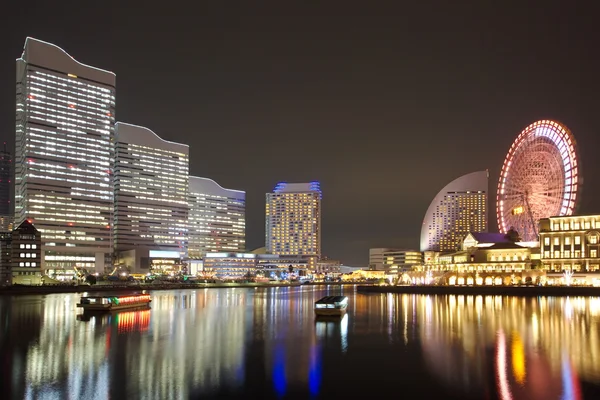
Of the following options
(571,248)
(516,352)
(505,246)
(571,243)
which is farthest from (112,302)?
(505,246)

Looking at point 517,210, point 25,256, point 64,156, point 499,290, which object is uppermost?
point 64,156

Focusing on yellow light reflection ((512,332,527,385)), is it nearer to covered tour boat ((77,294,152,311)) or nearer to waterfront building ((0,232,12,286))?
covered tour boat ((77,294,152,311))

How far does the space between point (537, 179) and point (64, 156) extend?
447 ft

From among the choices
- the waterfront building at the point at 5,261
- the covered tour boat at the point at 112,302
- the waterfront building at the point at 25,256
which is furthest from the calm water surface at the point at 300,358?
the waterfront building at the point at 5,261

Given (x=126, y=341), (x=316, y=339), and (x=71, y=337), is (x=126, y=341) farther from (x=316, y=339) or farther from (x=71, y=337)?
(x=316, y=339)

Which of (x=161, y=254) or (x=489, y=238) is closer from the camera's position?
(x=489, y=238)

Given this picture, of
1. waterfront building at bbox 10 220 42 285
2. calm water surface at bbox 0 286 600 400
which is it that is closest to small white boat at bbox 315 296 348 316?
calm water surface at bbox 0 286 600 400

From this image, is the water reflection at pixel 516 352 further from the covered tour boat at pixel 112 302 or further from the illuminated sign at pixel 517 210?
the illuminated sign at pixel 517 210

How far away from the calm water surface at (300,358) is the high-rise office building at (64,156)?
408 feet

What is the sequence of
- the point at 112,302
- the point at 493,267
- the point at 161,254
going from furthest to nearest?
the point at 161,254, the point at 493,267, the point at 112,302

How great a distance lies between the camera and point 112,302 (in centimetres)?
5897

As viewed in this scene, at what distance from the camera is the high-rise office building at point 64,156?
161375mm

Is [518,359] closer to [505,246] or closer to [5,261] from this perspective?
[505,246]

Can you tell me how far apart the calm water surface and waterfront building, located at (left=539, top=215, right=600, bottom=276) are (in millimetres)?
52664
